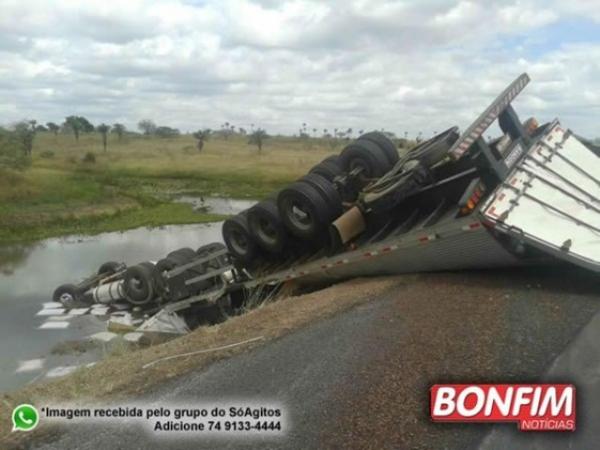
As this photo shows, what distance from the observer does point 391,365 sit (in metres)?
4.60

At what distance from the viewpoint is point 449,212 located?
7.54 meters

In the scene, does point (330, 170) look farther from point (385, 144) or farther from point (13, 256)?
point (13, 256)

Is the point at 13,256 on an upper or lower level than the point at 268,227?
lower

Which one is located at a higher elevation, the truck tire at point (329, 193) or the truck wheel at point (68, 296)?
the truck tire at point (329, 193)

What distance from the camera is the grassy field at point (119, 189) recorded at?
2762 cm

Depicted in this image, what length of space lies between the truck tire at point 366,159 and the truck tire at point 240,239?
1699 mm

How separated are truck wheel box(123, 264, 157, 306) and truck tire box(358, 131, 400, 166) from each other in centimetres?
436

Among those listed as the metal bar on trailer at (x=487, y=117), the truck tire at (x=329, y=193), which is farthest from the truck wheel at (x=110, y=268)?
the metal bar on trailer at (x=487, y=117)

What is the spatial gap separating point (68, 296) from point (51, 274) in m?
5.00

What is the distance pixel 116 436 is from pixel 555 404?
276 centimetres

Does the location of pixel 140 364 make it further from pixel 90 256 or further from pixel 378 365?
pixel 90 256

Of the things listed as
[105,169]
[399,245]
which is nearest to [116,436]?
[399,245]

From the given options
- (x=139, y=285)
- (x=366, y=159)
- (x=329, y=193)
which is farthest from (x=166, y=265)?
(x=366, y=159)

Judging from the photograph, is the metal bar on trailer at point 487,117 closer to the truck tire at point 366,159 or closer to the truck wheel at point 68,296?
the truck tire at point 366,159
